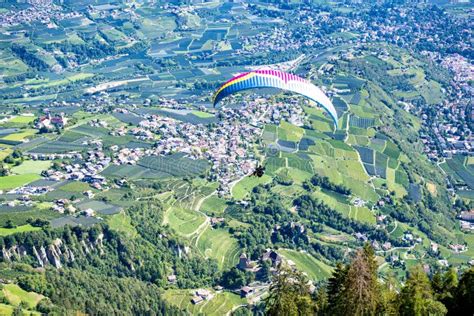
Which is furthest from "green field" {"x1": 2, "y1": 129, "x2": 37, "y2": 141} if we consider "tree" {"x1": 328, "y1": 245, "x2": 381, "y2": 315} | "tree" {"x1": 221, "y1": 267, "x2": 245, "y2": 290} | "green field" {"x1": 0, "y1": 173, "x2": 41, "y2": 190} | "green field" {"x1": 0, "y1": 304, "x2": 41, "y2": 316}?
"tree" {"x1": 328, "y1": 245, "x2": 381, "y2": 315}

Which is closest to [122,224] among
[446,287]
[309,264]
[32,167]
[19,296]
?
[19,296]

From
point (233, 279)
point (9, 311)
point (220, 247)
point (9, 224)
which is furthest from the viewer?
point (220, 247)

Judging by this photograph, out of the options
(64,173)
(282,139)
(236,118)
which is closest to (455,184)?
(282,139)

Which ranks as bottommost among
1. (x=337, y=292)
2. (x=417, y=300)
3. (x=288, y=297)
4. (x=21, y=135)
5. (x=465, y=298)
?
(x=21, y=135)

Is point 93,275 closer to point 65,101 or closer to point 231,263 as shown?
point 231,263

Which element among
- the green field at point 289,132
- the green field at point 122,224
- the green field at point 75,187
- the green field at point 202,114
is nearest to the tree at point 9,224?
the green field at point 122,224

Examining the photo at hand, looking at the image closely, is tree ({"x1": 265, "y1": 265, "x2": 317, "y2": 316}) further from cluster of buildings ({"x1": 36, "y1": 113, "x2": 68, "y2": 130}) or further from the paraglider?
cluster of buildings ({"x1": 36, "y1": 113, "x2": 68, "y2": 130})

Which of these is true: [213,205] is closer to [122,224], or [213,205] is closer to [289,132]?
[122,224]
